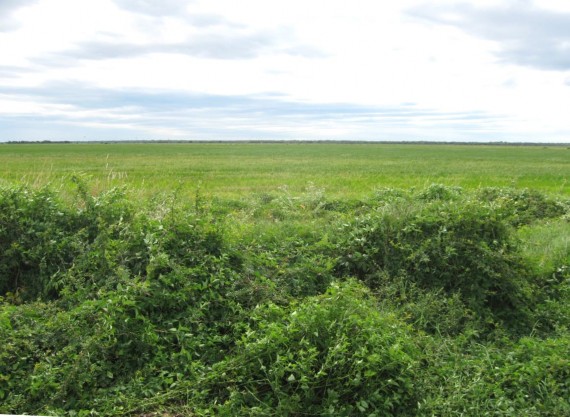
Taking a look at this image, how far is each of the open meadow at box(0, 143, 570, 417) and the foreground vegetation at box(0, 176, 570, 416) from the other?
0.07 feet

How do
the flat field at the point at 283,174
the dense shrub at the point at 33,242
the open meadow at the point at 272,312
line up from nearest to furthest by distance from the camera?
the open meadow at the point at 272,312 < the dense shrub at the point at 33,242 < the flat field at the point at 283,174

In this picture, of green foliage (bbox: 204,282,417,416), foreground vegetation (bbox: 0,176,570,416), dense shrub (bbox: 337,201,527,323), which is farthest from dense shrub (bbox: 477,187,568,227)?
green foliage (bbox: 204,282,417,416)

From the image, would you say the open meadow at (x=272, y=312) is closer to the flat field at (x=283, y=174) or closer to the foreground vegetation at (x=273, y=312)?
the foreground vegetation at (x=273, y=312)

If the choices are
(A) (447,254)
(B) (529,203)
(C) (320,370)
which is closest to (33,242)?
(C) (320,370)

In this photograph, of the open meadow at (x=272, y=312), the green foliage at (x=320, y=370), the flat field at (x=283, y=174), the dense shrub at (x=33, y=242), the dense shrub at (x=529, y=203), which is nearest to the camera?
the green foliage at (x=320, y=370)

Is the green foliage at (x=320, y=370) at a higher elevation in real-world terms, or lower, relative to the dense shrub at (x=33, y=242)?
lower

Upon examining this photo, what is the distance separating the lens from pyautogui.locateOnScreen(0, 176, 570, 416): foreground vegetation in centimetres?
430

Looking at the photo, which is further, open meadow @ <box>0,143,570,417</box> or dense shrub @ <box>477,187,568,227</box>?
dense shrub @ <box>477,187,568,227</box>

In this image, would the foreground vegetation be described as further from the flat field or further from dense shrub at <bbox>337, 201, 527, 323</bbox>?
the flat field

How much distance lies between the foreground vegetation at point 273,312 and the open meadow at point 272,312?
0.02m

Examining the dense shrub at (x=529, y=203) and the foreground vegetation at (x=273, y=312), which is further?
the dense shrub at (x=529, y=203)

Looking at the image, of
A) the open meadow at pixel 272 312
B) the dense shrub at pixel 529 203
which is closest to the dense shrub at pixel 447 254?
the open meadow at pixel 272 312

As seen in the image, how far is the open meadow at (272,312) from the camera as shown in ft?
14.1

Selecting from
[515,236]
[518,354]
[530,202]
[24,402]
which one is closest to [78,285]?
[24,402]
